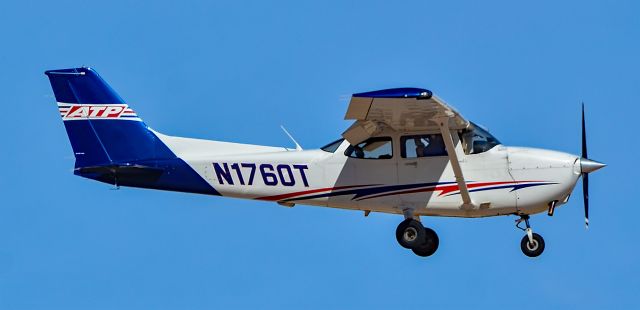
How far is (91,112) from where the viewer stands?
58.2 feet

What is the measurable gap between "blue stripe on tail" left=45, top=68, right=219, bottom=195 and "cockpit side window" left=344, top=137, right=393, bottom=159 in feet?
7.72

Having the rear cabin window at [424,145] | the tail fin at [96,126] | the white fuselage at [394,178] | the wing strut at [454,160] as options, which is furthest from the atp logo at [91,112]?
the wing strut at [454,160]

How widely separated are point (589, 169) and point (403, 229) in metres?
2.90

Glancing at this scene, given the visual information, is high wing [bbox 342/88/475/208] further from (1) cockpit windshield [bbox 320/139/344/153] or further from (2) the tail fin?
(2) the tail fin

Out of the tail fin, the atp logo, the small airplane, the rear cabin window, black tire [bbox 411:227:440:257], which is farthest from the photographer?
the atp logo

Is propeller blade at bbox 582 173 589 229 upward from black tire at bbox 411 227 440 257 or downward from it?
upward

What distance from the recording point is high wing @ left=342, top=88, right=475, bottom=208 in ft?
47.9

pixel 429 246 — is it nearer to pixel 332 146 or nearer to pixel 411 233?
pixel 411 233

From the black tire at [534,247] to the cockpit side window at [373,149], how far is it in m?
2.42

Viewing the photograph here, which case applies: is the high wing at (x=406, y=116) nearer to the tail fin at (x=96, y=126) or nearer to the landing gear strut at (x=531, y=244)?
the landing gear strut at (x=531, y=244)

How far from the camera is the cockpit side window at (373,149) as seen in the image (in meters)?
16.5

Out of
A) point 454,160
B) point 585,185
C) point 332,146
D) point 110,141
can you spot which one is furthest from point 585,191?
point 110,141

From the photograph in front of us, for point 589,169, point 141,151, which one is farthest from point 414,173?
point 141,151

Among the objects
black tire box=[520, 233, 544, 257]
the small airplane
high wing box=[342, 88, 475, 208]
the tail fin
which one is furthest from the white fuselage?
the tail fin
